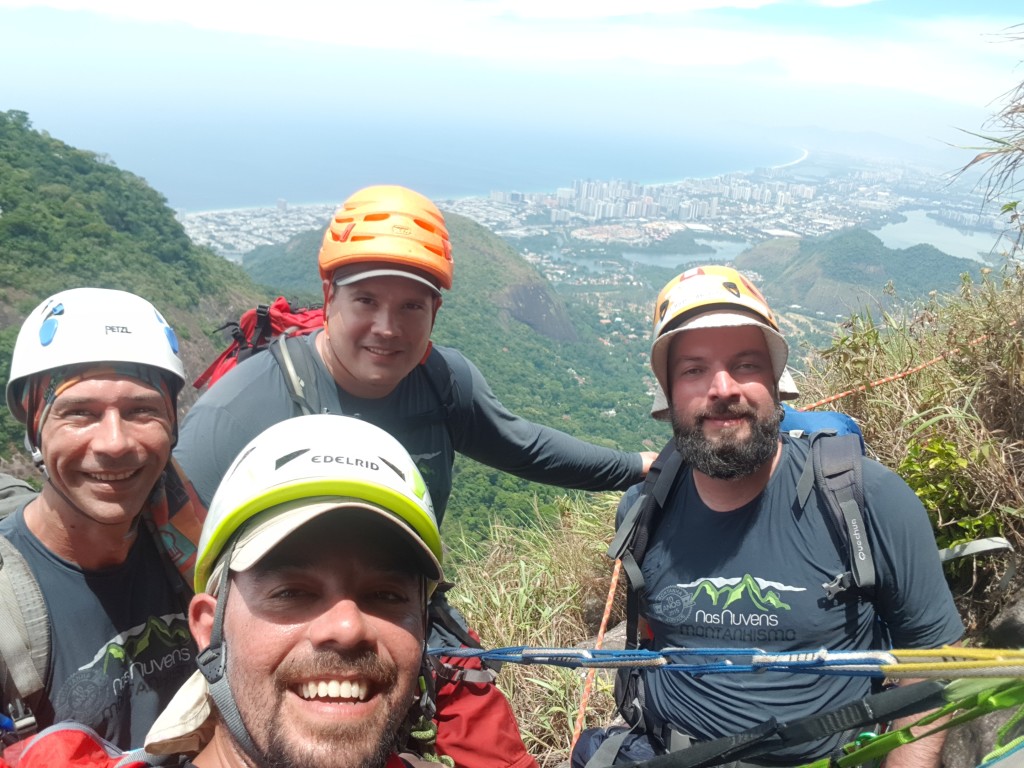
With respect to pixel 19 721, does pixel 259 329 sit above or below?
above

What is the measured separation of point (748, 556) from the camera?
7.80 ft

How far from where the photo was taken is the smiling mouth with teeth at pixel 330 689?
49.0 inches

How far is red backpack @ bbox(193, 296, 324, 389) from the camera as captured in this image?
302cm

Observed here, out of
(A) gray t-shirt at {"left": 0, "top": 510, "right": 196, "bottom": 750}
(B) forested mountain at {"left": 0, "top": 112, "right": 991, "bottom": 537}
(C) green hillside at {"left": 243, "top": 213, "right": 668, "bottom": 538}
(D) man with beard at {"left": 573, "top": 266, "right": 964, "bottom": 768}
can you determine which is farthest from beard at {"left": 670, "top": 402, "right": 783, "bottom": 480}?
(B) forested mountain at {"left": 0, "top": 112, "right": 991, "bottom": 537}

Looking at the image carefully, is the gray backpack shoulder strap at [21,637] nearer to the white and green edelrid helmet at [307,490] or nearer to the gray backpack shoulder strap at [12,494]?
the gray backpack shoulder strap at [12,494]

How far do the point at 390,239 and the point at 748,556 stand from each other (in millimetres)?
1850

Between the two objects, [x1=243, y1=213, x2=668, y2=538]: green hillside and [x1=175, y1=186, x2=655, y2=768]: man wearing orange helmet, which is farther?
[x1=243, y1=213, x2=668, y2=538]: green hillside

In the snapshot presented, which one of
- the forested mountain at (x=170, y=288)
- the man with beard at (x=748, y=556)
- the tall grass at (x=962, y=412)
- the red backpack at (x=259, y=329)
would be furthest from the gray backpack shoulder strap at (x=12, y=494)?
the forested mountain at (x=170, y=288)

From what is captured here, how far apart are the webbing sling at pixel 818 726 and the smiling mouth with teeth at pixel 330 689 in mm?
1001

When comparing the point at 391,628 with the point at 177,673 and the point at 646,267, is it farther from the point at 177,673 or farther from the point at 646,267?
the point at 646,267

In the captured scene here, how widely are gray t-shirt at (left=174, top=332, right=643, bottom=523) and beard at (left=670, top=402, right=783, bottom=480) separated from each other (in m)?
0.89

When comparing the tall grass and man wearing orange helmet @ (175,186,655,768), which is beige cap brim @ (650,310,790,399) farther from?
the tall grass

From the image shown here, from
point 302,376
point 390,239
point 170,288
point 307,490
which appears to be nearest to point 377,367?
point 302,376

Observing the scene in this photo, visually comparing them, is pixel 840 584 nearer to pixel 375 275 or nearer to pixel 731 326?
pixel 731 326
